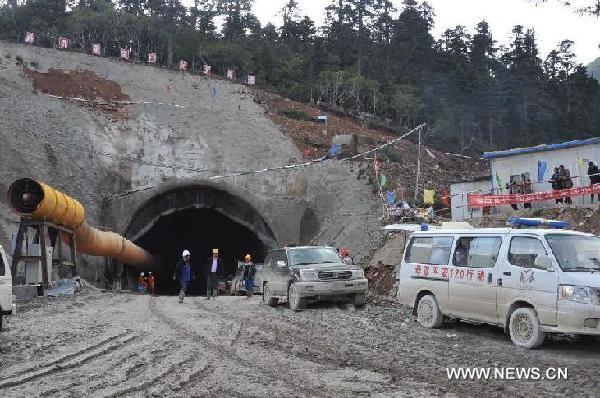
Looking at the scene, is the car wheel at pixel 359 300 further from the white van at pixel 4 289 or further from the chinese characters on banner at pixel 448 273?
the white van at pixel 4 289

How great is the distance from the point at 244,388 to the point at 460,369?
2.97 metres

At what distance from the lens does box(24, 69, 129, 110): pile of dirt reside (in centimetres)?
4684

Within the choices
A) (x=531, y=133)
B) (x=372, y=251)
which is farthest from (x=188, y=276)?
(x=531, y=133)

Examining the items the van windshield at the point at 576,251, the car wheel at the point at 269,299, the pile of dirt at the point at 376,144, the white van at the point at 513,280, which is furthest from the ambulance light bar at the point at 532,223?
the pile of dirt at the point at 376,144

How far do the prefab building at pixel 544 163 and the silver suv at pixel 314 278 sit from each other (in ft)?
38.0

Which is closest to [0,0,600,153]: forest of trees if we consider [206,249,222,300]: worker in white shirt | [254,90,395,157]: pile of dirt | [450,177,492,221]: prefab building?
[254,90,395,157]: pile of dirt

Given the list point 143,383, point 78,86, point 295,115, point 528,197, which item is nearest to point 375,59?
point 295,115

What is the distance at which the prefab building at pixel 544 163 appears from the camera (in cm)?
2594

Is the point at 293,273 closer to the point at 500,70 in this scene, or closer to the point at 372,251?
the point at 372,251

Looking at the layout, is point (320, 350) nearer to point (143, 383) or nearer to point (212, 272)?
point (143, 383)

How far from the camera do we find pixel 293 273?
53.1 feet

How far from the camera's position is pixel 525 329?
974 centimetres

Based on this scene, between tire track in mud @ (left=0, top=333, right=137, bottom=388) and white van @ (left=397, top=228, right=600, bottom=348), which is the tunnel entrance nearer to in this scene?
white van @ (left=397, top=228, right=600, bottom=348)

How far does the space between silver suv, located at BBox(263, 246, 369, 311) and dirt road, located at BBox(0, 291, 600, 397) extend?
1412 millimetres
